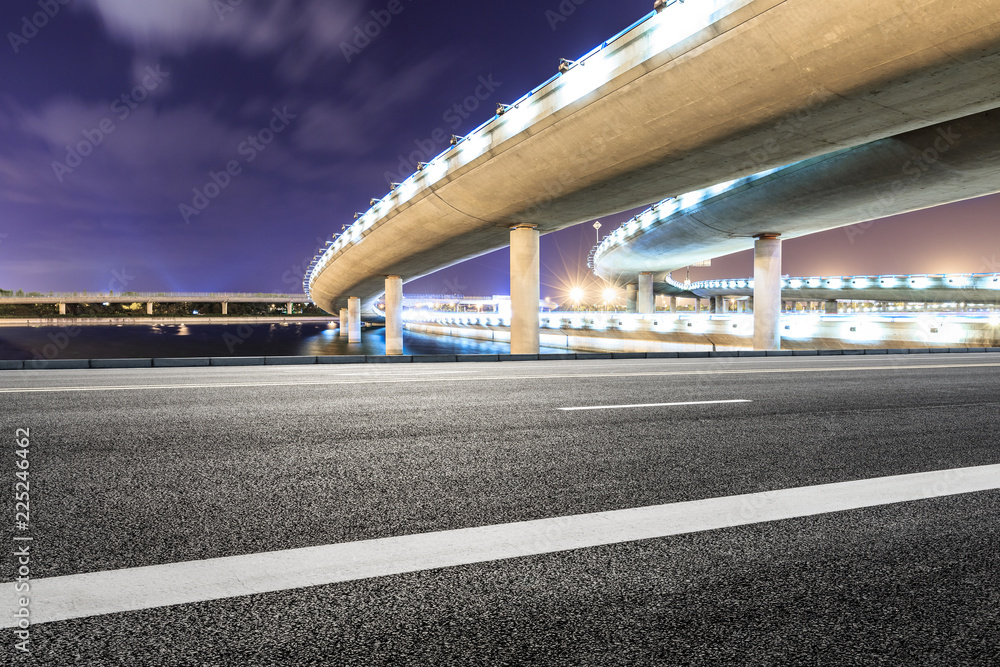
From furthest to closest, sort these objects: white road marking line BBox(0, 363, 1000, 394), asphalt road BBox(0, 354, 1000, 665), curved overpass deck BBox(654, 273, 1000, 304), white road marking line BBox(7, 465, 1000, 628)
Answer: curved overpass deck BBox(654, 273, 1000, 304)
white road marking line BBox(0, 363, 1000, 394)
white road marking line BBox(7, 465, 1000, 628)
asphalt road BBox(0, 354, 1000, 665)

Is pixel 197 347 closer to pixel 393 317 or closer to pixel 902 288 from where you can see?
pixel 393 317

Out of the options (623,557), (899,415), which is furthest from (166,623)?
(899,415)

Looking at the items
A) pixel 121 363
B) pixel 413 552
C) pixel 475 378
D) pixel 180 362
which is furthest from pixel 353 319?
pixel 413 552

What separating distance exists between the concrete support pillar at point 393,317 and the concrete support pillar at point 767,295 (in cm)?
2664

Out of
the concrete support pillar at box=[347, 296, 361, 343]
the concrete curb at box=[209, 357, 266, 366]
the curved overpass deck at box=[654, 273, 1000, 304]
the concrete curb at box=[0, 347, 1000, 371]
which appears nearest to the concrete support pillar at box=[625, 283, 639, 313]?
the curved overpass deck at box=[654, 273, 1000, 304]

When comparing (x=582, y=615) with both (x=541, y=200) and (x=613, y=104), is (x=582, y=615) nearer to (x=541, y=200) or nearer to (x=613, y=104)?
(x=613, y=104)

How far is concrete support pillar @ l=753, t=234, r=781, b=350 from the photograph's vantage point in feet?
101

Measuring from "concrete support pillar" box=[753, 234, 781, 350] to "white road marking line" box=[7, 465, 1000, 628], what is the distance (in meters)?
29.6

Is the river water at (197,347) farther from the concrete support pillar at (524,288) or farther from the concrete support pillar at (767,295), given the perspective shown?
the concrete support pillar at (767,295)

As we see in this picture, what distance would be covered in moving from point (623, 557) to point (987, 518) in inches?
99.4

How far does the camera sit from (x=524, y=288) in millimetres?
25125

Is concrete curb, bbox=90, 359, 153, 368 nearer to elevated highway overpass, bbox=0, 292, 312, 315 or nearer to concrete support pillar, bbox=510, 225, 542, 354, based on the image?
concrete support pillar, bbox=510, 225, 542, 354

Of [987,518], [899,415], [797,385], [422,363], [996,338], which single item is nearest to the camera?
[987,518]

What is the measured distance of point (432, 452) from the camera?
486 cm
